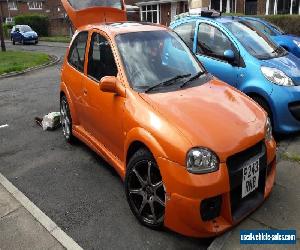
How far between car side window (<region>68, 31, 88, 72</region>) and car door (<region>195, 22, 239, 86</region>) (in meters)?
2.24

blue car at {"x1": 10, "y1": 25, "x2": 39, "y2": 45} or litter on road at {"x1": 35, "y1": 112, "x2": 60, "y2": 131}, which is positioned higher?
litter on road at {"x1": 35, "y1": 112, "x2": 60, "y2": 131}

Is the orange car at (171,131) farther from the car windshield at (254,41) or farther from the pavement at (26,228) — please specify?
the car windshield at (254,41)

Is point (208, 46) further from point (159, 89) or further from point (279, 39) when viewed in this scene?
point (279, 39)

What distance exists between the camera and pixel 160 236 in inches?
147

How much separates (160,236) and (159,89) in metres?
1.56

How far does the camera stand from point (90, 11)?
747cm

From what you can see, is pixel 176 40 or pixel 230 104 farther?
pixel 176 40

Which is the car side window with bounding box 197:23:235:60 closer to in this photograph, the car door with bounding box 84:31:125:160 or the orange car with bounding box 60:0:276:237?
the orange car with bounding box 60:0:276:237

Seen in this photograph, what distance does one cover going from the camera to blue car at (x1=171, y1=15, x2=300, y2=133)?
5598 millimetres

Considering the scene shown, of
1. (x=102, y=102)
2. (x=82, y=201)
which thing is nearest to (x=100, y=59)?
(x=102, y=102)

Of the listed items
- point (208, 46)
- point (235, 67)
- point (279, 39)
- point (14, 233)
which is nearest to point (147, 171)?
point (14, 233)

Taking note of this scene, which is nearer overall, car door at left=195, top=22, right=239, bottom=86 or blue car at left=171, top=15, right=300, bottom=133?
blue car at left=171, top=15, right=300, bottom=133

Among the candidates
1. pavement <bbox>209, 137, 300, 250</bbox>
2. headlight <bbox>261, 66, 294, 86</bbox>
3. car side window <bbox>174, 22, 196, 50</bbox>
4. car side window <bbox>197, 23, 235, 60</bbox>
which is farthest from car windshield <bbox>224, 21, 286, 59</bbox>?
pavement <bbox>209, 137, 300, 250</bbox>

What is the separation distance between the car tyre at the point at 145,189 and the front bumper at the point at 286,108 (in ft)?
8.70
